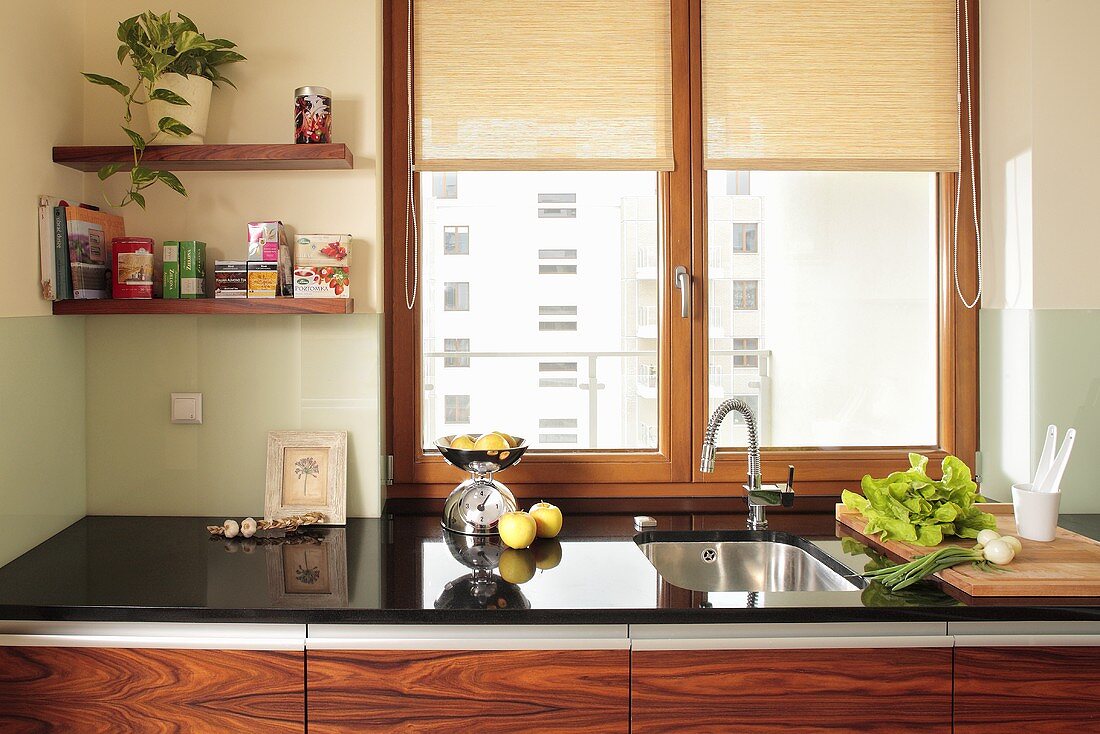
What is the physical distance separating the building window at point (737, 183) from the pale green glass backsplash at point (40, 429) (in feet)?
5.57

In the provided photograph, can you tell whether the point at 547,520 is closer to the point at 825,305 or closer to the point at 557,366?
the point at 557,366

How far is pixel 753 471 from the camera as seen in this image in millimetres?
2166

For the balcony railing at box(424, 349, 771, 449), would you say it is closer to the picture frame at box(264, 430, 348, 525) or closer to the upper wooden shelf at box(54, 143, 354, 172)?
the picture frame at box(264, 430, 348, 525)

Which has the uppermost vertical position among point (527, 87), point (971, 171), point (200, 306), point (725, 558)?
point (527, 87)

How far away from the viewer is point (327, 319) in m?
2.20

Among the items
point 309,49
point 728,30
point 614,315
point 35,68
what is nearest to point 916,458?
point 614,315

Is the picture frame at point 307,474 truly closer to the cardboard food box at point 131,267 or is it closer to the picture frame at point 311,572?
the picture frame at point 311,572

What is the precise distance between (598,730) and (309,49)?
1711 mm

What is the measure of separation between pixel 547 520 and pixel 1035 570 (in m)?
1.00

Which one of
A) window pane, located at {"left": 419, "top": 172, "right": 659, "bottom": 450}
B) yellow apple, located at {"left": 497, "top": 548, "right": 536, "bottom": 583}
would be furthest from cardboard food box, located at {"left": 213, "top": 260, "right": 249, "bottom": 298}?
yellow apple, located at {"left": 497, "top": 548, "right": 536, "bottom": 583}

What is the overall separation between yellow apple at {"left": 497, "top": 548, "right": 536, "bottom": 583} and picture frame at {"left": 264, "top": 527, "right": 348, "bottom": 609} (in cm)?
32

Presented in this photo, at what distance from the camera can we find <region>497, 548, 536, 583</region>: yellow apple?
1.74m

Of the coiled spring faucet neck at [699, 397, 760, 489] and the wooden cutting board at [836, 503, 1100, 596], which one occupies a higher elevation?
the coiled spring faucet neck at [699, 397, 760, 489]

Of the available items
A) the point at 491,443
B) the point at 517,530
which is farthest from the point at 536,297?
the point at 517,530
